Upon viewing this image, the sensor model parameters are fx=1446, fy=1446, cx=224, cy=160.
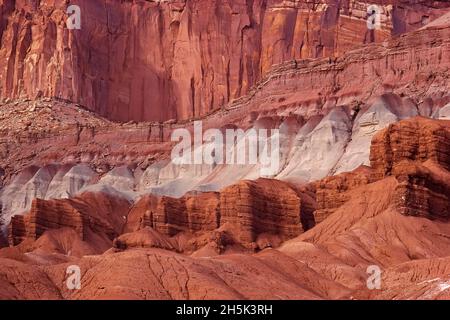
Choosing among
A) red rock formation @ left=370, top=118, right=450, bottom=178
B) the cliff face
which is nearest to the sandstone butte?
red rock formation @ left=370, top=118, right=450, bottom=178

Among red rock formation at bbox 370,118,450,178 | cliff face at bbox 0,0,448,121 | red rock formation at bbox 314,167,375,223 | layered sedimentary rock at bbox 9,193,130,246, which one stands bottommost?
layered sedimentary rock at bbox 9,193,130,246

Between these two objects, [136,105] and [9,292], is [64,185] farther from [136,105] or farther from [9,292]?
[9,292]

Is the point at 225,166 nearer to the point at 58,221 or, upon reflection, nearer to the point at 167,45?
the point at 58,221

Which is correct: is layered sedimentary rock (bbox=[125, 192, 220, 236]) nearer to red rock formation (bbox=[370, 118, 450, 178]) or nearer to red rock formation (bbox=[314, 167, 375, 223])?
red rock formation (bbox=[314, 167, 375, 223])

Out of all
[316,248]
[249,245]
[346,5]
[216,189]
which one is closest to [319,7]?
[346,5]

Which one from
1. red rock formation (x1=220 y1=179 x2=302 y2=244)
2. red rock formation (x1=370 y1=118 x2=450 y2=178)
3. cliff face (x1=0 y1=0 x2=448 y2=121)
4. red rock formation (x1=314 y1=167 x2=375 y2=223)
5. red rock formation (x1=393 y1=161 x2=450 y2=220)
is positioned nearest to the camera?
red rock formation (x1=393 y1=161 x2=450 y2=220)

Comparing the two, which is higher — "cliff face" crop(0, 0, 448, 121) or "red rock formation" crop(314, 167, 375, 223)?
"cliff face" crop(0, 0, 448, 121)

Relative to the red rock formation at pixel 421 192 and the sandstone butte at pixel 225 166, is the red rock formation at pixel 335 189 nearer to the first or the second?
the sandstone butte at pixel 225 166
